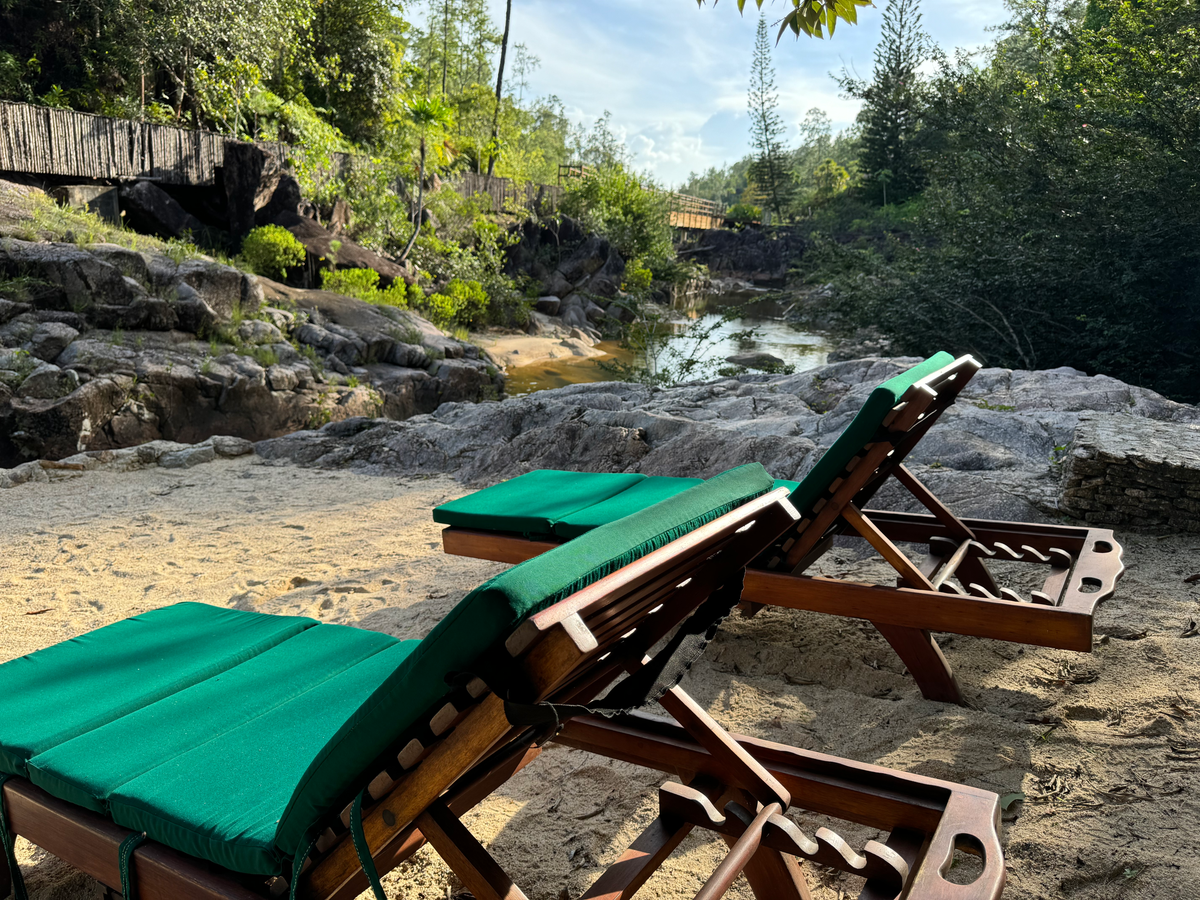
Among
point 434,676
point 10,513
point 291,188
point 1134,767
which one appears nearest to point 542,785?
point 434,676

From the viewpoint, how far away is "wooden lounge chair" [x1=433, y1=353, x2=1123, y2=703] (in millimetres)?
2104

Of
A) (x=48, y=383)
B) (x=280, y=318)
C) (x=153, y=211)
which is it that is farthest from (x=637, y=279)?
(x=48, y=383)

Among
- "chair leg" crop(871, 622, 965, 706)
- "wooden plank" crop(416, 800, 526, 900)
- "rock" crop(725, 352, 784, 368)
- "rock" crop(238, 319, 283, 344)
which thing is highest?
"wooden plank" crop(416, 800, 526, 900)

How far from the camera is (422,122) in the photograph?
1861 cm

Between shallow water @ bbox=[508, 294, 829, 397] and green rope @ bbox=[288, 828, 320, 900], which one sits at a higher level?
green rope @ bbox=[288, 828, 320, 900]

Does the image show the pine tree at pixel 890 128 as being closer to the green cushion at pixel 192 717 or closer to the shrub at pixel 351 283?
the shrub at pixel 351 283

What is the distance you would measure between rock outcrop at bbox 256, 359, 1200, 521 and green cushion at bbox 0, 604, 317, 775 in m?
2.94

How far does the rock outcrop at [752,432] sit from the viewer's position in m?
4.00

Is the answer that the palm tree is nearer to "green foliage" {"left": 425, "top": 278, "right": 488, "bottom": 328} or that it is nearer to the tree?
"green foliage" {"left": 425, "top": 278, "right": 488, "bottom": 328}

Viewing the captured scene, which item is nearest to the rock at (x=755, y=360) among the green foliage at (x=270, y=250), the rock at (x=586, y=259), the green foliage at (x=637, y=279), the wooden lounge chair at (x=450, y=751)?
the green foliage at (x=270, y=250)

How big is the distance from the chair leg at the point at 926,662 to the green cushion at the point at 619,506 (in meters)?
0.72

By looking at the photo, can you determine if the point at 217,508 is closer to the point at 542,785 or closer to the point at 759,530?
the point at 542,785

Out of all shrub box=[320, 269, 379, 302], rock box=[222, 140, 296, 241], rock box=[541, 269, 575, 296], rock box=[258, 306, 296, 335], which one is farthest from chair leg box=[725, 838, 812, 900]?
rock box=[541, 269, 575, 296]

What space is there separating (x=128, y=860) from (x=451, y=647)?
0.75 m
